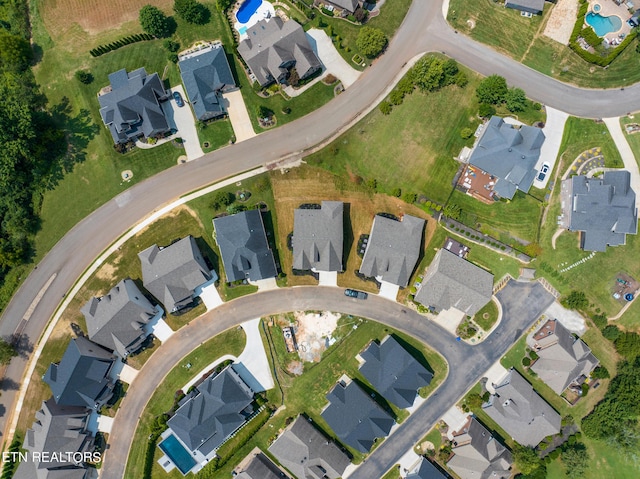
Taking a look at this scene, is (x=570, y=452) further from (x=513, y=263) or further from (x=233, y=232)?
(x=233, y=232)

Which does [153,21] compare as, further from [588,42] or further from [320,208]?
[588,42]

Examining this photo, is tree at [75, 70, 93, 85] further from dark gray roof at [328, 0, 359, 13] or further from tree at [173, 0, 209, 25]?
dark gray roof at [328, 0, 359, 13]

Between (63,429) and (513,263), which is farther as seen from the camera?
(513,263)

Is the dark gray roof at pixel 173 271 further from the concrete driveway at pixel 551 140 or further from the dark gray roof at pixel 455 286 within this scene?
the concrete driveway at pixel 551 140

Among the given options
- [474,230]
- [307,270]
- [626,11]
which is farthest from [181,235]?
[626,11]

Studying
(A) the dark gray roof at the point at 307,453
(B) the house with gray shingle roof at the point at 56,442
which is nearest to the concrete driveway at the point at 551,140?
(A) the dark gray roof at the point at 307,453

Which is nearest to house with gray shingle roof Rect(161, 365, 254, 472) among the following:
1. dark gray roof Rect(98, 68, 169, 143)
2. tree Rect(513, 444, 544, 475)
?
dark gray roof Rect(98, 68, 169, 143)

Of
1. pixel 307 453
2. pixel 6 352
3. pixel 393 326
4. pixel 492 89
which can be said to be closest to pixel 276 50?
pixel 492 89
